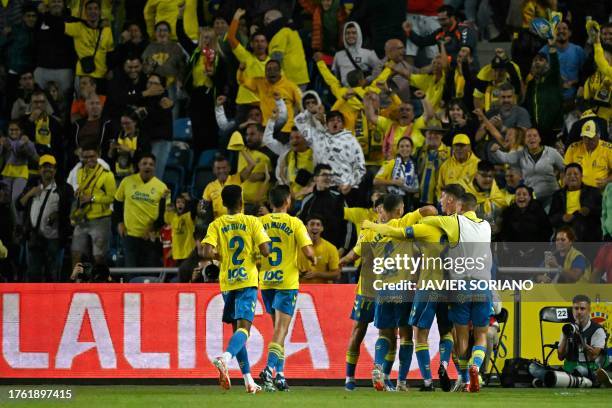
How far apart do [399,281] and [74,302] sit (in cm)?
498

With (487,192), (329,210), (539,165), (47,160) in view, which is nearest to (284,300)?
(329,210)

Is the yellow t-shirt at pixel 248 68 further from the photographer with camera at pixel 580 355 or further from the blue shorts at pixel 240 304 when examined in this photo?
the blue shorts at pixel 240 304

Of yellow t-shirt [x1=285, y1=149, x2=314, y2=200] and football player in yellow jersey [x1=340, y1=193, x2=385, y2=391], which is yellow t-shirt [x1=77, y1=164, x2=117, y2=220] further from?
football player in yellow jersey [x1=340, y1=193, x2=385, y2=391]

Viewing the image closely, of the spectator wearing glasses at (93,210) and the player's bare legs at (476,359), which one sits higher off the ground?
the spectator wearing glasses at (93,210)

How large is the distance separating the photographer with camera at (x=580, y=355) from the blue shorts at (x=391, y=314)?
2.45m

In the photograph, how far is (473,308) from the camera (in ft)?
50.9

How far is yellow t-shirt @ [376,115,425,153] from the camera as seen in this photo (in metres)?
20.9

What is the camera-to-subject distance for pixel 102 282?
19203 mm

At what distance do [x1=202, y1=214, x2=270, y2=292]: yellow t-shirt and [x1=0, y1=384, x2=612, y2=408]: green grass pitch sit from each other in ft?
4.03

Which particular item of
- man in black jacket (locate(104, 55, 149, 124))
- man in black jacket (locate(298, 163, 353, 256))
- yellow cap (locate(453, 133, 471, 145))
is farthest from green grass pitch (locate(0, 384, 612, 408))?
man in black jacket (locate(104, 55, 149, 124))

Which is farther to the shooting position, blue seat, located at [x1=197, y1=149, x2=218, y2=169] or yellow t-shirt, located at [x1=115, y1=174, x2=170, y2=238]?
blue seat, located at [x1=197, y1=149, x2=218, y2=169]

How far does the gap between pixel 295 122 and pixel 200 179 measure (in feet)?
6.87

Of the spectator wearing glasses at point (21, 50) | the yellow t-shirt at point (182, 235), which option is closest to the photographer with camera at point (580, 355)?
the yellow t-shirt at point (182, 235)

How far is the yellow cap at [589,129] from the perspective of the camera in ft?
65.5
